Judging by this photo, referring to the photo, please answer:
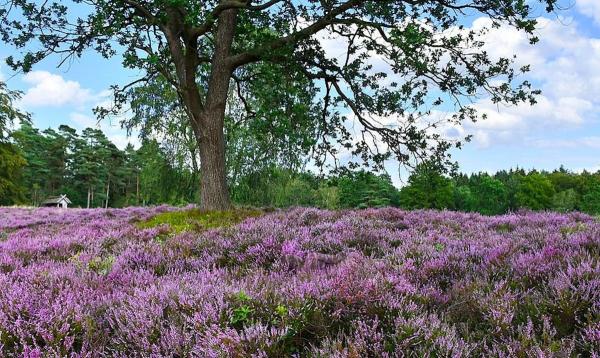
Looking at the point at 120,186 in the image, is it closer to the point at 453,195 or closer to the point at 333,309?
the point at 453,195

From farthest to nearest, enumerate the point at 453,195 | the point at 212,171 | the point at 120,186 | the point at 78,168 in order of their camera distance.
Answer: the point at 453,195 → the point at 120,186 → the point at 78,168 → the point at 212,171

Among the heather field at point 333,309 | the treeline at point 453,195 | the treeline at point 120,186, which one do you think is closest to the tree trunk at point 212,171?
the heather field at point 333,309

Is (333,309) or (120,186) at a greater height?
(120,186)

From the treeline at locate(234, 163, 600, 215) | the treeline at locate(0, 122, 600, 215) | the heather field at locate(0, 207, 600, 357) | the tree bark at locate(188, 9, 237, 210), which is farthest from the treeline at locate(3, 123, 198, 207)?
the heather field at locate(0, 207, 600, 357)

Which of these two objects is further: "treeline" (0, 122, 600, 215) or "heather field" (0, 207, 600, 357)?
"treeline" (0, 122, 600, 215)

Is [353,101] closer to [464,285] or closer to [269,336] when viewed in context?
[464,285]

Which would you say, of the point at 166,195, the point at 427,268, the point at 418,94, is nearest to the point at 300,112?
the point at 418,94

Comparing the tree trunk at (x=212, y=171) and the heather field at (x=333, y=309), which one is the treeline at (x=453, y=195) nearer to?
the tree trunk at (x=212, y=171)

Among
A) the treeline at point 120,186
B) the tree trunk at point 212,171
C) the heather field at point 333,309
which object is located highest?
the treeline at point 120,186

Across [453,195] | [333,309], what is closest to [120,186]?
[453,195]

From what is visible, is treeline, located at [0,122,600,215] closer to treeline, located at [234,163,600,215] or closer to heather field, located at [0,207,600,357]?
treeline, located at [234,163,600,215]

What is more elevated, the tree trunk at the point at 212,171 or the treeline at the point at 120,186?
the treeline at the point at 120,186

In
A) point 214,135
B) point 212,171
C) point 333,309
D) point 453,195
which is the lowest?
point 333,309

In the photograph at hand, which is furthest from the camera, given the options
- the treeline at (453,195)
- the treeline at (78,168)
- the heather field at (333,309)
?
the treeline at (78,168)
